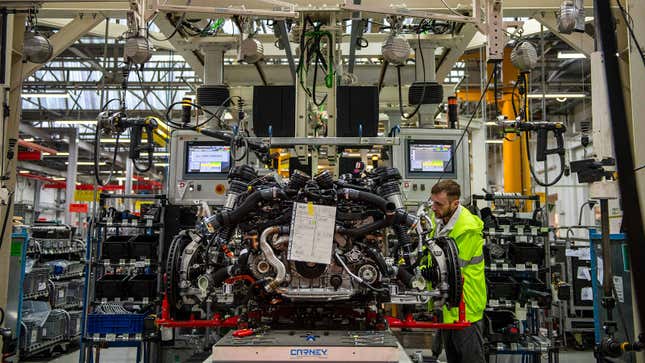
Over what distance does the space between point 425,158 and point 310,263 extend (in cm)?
311

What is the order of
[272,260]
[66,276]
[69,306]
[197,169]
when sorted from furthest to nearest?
[66,276], [69,306], [197,169], [272,260]

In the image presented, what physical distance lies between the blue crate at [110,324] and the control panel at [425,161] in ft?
10.0

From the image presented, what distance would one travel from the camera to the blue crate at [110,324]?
5176 mm

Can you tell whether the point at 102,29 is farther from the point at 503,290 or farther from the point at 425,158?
the point at 503,290

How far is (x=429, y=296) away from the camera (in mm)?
3025

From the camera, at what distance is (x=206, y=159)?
18.9ft

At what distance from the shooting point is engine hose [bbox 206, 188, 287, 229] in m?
2.99

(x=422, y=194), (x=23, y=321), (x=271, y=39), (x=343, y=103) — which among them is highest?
(x=271, y=39)

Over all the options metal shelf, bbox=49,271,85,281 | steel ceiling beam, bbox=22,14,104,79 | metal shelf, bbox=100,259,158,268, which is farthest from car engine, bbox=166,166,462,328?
metal shelf, bbox=49,271,85,281

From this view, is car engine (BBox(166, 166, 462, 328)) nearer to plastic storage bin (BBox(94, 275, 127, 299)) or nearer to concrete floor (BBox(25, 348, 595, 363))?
plastic storage bin (BBox(94, 275, 127, 299))

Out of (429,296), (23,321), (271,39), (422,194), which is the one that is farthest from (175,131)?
(429,296)

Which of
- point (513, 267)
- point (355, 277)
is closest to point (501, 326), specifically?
point (513, 267)

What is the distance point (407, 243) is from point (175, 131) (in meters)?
3.52

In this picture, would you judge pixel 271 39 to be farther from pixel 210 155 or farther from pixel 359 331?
pixel 359 331
